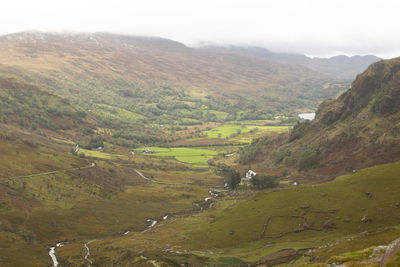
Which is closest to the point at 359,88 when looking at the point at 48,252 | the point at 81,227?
the point at 81,227

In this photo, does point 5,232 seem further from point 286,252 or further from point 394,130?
point 394,130

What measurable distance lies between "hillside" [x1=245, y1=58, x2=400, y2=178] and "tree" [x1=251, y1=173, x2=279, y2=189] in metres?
21.6

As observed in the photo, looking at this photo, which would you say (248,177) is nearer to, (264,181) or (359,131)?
(264,181)

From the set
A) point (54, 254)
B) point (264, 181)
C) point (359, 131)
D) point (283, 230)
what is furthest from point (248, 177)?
point (54, 254)

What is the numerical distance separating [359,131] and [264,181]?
167 feet

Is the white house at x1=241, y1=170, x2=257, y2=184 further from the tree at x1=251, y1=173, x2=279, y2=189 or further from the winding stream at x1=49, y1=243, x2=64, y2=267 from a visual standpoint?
the winding stream at x1=49, y1=243, x2=64, y2=267

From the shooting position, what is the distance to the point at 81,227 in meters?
127

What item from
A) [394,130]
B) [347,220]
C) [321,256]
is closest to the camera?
[321,256]

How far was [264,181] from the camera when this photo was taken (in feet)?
500

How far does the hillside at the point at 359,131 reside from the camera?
14562cm

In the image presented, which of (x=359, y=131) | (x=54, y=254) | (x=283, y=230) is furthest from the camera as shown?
(x=359, y=131)

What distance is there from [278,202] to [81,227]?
6787cm

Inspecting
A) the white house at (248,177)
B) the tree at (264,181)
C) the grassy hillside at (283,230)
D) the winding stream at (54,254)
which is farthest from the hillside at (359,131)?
the winding stream at (54,254)

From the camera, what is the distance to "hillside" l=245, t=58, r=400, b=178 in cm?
14562
